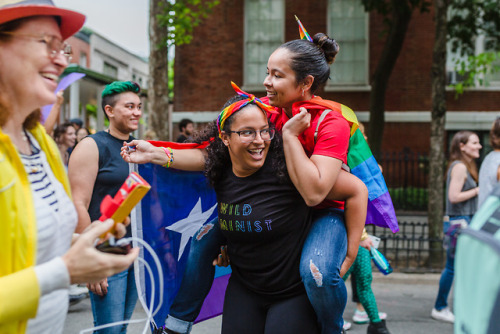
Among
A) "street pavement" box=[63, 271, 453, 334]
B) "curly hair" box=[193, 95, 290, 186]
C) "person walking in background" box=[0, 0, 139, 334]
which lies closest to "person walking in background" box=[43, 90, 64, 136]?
"curly hair" box=[193, 95, 290, 186]

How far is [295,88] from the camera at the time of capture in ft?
8.93

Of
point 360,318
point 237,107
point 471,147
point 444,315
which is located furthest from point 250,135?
point 444,315

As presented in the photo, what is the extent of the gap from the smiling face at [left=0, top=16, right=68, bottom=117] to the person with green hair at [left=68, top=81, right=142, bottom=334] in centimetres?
156

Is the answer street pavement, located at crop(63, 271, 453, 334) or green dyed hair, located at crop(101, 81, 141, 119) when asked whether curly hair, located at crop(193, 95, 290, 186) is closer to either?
green dyed hair, located at crop(101, 81, 141, 119)

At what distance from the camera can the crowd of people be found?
1574 millimetres

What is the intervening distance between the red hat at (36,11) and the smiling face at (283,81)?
1146 mm

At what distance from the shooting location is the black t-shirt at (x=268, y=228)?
256 centimetres

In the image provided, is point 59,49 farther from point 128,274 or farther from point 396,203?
point 396,203

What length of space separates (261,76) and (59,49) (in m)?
14.5

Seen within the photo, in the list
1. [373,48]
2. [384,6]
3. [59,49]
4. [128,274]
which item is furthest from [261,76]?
[59,49]

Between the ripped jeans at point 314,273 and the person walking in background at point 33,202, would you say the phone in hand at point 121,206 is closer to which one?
the person walking in background at point 33,202

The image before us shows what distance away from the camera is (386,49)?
1212cm

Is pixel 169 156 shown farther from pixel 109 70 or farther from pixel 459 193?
pixel 109 70

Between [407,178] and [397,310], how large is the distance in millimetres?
9402
